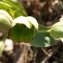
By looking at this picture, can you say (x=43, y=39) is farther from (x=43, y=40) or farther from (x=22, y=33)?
(x=22, y=33)

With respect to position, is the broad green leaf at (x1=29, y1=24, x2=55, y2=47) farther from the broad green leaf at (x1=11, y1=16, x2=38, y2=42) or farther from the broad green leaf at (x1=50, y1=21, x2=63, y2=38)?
the broad green leaf at (x1=11, y1=16, x2=38, y2=42)

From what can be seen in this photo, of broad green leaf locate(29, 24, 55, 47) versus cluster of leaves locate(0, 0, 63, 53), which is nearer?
cluster of leaves locate(0, 0, 63, 53)

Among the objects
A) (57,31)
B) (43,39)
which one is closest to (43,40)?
(43,39)

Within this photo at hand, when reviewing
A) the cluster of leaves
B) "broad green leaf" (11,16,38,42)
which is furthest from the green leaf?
"broad green leaf" (11,16,38,42)

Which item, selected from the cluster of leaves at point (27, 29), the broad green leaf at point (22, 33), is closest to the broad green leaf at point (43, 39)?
the cluster of leaves at point (27, 29)

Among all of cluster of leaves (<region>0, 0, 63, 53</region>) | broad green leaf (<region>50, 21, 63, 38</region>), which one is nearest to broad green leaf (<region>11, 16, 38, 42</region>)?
cluster of leaves (<region>0, 0, 63, 53</region>)

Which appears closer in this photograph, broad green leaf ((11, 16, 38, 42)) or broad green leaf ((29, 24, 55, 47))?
broad green leaf ((11, 16, 38, 42))

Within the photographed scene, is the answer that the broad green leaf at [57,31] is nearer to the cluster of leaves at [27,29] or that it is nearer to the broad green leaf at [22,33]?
the cluster of leaves at [27,29]

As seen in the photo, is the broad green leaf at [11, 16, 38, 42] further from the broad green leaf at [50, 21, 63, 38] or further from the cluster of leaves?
the broad green leaf at [50, 21, 63, 38]

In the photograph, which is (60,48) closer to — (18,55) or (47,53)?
(47,53)
